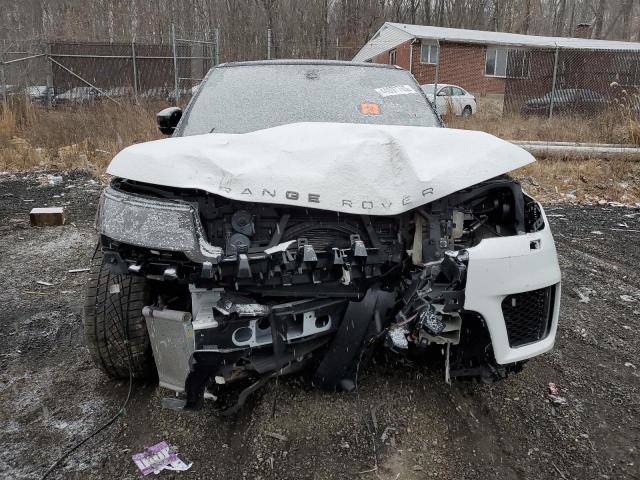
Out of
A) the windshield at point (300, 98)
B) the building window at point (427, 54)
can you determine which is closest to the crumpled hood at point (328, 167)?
the windshield at point (300, 98)

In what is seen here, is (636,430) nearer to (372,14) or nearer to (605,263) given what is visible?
(605,263)

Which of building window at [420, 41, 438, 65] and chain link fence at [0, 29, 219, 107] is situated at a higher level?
building window at [420, 41, 438, 65]

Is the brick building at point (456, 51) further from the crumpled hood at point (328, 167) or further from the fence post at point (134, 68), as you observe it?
the crumpled hood at point (328, 167)

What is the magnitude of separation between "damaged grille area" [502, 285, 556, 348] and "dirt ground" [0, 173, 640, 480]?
0.43 meters

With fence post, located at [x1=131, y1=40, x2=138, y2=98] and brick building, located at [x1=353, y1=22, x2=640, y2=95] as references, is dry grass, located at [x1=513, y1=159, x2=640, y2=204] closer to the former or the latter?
fence post, located at [x1=131, y1=40, x2=138, y2=98]

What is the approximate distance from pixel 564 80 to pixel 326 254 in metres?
17.1

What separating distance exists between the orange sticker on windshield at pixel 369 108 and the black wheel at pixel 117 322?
181 centimetres

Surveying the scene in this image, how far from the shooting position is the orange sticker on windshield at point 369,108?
345cm

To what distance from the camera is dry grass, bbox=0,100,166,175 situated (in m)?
9.20

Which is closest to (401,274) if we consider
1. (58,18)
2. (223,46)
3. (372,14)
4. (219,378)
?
(219,378)

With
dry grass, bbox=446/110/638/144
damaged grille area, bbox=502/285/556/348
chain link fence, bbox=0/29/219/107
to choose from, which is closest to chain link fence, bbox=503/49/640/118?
dry grass, bbox=446/110/638/144

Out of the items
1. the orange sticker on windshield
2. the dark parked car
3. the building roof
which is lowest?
the dark parked car

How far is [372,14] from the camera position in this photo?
31.6 meters

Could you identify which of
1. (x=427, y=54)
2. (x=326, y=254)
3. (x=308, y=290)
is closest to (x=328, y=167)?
(x=326, y=254)
